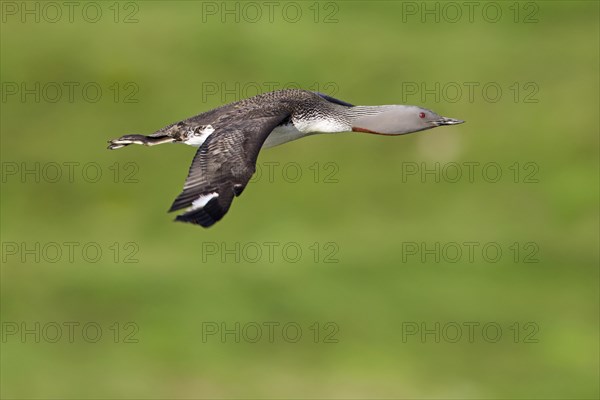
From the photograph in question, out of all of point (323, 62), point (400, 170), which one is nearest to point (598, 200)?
point (400, 170)

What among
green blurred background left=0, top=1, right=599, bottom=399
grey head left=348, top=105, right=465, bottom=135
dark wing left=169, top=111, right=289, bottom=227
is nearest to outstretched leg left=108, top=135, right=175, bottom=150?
dark wing left=169, top=111, right=289, bottom=227

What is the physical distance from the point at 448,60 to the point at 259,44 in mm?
7999

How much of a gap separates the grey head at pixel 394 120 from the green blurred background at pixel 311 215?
87.8 feet

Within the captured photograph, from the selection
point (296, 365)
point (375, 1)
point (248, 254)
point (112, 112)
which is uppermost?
point (375, 1)

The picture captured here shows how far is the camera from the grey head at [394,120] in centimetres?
2798

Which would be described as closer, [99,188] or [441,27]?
[99,188]

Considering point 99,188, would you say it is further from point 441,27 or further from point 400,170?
point 441,27

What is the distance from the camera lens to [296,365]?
182 feet

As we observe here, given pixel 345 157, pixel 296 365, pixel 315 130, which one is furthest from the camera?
pixel 345 157

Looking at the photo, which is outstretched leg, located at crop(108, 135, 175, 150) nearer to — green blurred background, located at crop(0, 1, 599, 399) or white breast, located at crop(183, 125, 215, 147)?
white breast, located at crop(183, 125, 215, 147)

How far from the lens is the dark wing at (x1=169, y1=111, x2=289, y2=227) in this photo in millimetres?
24297

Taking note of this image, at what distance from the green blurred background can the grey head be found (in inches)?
1053

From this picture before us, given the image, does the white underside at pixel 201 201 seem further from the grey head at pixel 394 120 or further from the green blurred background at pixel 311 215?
the green blurred background at pixel 311 215

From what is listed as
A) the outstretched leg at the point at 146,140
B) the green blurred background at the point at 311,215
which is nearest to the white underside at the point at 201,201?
the outstretched leg at the point at 146,140
